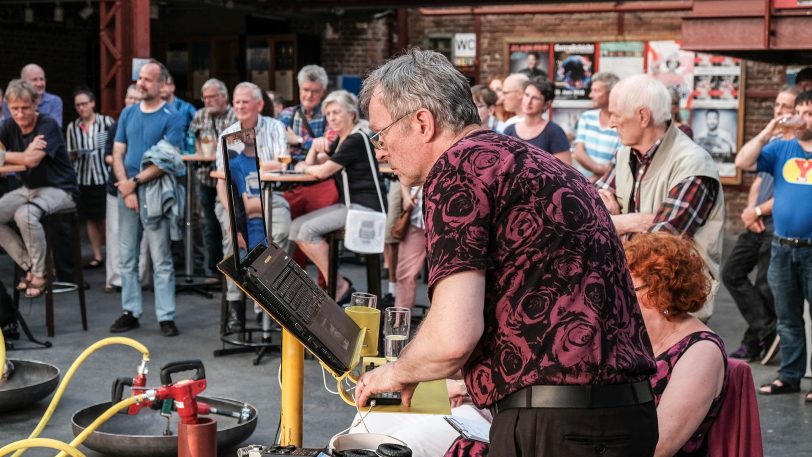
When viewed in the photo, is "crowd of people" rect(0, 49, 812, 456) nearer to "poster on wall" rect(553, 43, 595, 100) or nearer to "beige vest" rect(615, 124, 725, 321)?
"beige vest" rect(615, 124, 725, 321)

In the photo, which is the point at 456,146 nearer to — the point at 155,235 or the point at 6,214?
the point at 155,235

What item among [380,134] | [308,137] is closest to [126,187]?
[308,137]

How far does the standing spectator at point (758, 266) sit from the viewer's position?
7.29 m

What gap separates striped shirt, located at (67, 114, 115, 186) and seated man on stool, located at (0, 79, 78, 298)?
2.70 metres

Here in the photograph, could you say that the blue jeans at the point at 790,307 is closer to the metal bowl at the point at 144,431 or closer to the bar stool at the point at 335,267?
the bar stool at the point at 335,267

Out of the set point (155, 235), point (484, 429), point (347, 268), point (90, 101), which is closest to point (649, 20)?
point (347, 268)

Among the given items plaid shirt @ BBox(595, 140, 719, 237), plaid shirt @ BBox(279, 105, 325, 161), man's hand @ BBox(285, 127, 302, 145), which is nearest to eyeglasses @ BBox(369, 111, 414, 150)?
plaid shirt @ BBox(595, 140, 719, 237)

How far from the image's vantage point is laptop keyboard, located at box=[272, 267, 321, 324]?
2.63 m

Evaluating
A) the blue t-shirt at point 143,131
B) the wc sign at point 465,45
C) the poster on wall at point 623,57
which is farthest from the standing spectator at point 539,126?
the wc sign at point 465,45

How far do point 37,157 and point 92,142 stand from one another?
327 cm

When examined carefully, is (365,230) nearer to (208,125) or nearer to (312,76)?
(312,76)

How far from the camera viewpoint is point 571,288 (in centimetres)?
225

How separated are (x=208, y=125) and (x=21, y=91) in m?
2.04

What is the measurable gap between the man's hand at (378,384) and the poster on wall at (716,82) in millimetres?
14019
